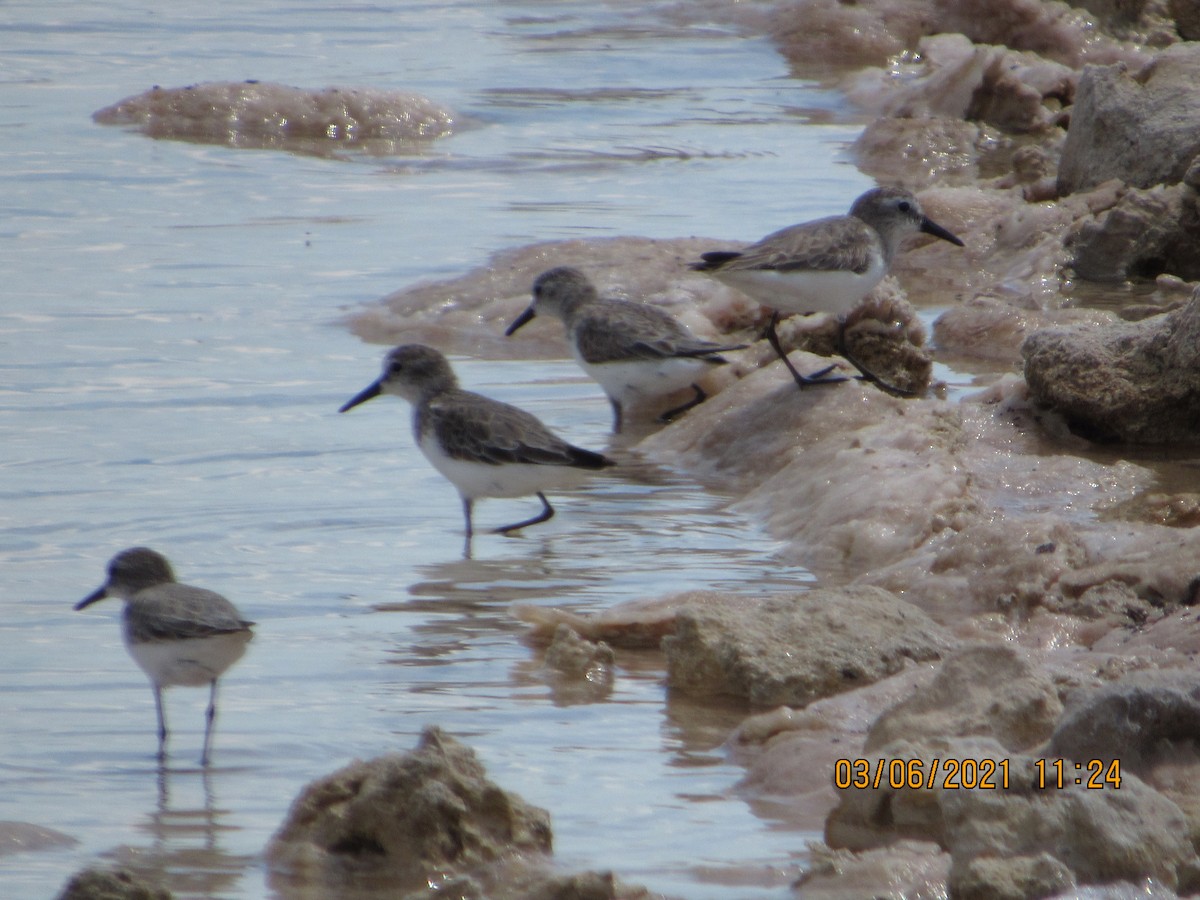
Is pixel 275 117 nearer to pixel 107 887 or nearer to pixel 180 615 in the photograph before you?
pixel 180 615

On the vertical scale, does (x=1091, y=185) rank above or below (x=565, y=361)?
above

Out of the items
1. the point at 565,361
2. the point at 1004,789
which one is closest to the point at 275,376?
the point at 565,361

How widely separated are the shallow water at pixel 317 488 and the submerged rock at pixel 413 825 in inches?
5.6

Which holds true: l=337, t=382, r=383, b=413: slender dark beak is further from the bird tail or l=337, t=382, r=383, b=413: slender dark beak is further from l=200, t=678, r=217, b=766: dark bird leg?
l=200, t=678, r=217, b=766: dark bird leg

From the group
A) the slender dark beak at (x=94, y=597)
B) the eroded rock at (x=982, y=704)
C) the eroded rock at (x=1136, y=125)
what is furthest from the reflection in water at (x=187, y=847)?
the eroded rock at (x=1136, y=125)

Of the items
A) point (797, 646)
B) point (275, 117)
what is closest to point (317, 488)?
point (797, 646)

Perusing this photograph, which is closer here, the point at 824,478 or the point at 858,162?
the point at 824,478

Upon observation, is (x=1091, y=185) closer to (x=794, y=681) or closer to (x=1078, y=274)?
(x=1078, y=274)

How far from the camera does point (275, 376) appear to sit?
952 cm

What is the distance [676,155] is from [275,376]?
22.7 feet

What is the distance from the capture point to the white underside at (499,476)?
24.6 ft

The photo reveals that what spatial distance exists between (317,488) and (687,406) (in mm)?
2251

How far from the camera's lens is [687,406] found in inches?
361

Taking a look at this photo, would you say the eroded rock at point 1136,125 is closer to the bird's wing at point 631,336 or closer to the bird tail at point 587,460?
the bird's wing at point 631,336
